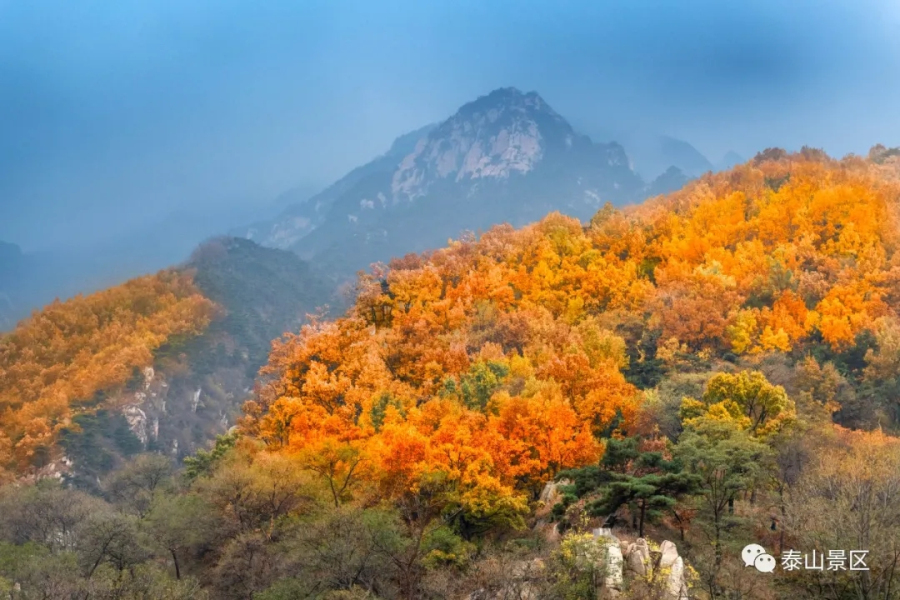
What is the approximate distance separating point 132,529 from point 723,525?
29671mm

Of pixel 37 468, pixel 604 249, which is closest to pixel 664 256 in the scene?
pixel 604 249

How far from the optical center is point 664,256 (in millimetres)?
70312

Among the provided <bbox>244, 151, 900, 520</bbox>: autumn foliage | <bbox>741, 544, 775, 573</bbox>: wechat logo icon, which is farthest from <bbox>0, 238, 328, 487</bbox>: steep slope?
<bbox>741, 544, 775, 573</bbox>: wechat logo icon

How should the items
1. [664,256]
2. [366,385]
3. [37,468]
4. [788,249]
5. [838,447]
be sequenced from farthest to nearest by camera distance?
[37,468]
[664,256]
[788,249]
[366,385]
[838,447]

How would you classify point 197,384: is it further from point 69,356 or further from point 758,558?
point 758,558

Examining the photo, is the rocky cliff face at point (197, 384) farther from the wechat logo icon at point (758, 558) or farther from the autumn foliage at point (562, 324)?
the wechat logo icon at point (758, 558)

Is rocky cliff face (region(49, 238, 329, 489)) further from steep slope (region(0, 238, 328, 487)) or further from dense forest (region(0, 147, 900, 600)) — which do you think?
dense forest (region(0, 147, 900, 600))

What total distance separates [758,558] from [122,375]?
97.6 metres

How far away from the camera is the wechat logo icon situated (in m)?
21.9

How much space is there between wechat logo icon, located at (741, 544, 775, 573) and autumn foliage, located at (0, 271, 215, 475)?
80794 millimetres

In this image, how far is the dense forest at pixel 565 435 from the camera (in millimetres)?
23891

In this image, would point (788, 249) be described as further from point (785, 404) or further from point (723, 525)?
point (723, 525)

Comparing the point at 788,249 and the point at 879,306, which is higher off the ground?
the point at 788,249

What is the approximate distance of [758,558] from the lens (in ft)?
73.5
